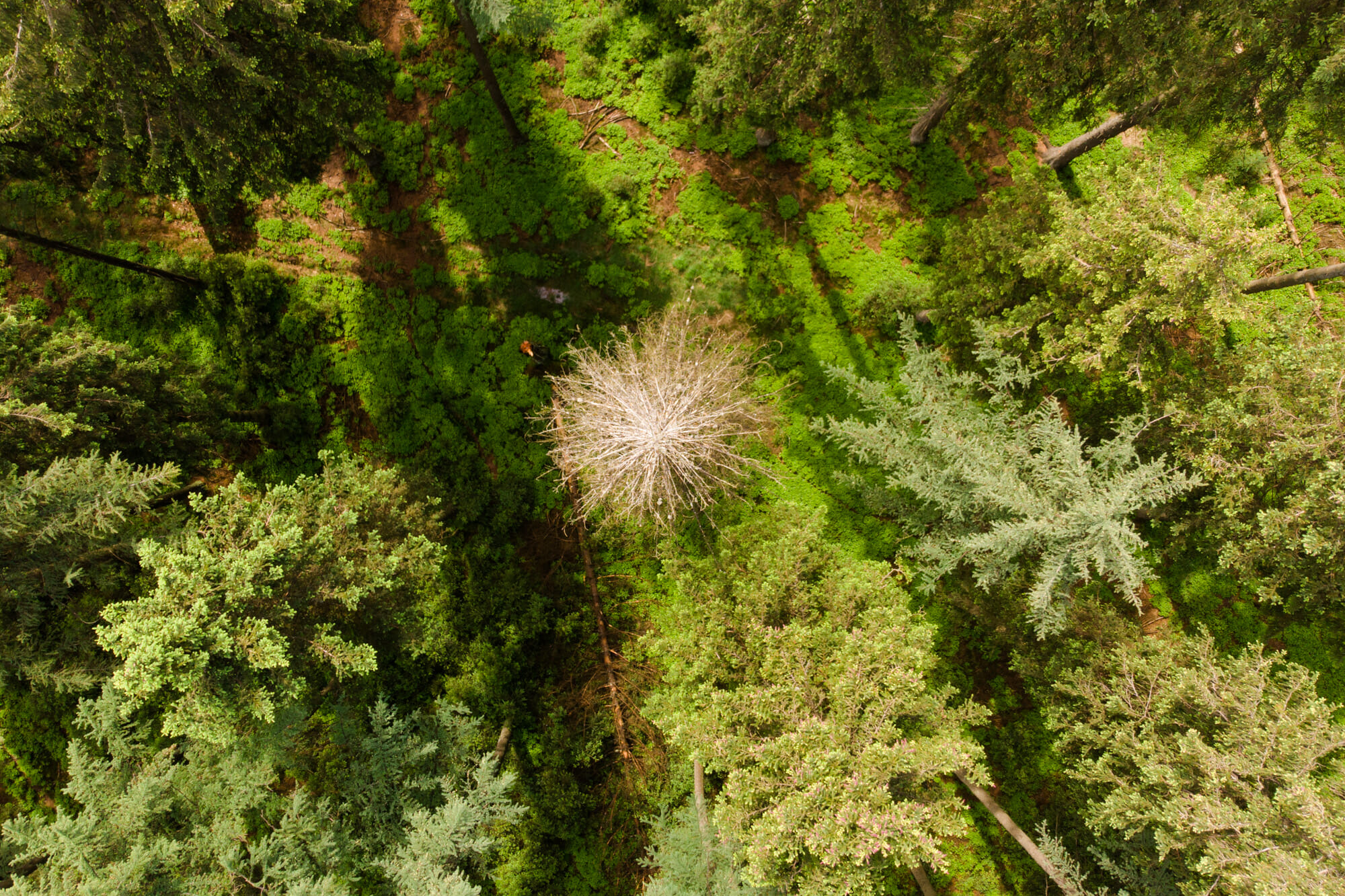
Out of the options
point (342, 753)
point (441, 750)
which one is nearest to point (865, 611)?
point (441, 750)

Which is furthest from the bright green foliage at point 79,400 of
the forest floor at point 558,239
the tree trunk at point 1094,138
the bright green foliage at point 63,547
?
the tree trunk at point 1094,138

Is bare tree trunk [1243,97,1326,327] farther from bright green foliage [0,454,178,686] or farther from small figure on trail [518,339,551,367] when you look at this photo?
bright green foliage [0,454,178,686]

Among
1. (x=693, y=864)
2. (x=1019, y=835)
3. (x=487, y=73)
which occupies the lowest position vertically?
(x=1019, y=835)

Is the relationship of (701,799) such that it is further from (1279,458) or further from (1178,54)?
(1178,54)

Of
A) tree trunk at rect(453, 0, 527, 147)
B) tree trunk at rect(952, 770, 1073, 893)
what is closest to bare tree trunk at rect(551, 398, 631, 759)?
tree trunk at rect(453, 0, 527, 147)

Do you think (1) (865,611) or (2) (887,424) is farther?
(2) (887,424)

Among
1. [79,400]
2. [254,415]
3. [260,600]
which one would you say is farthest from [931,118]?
[79,400]

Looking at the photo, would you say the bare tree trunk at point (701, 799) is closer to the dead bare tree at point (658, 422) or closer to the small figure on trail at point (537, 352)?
the dead bare tree at point (658, 422)

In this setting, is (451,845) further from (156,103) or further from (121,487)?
(156,103)
